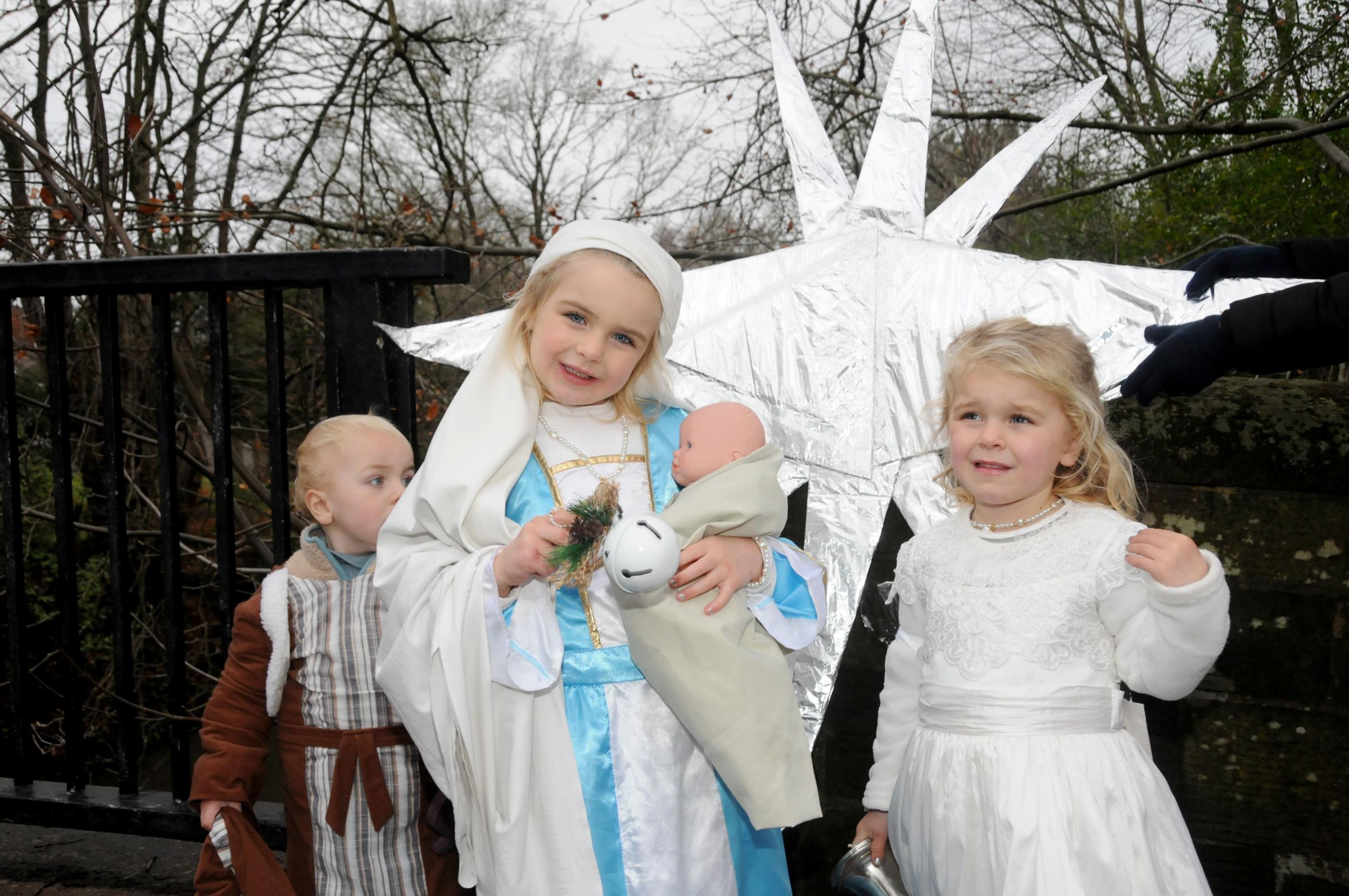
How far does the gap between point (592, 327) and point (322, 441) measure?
2.29 feet

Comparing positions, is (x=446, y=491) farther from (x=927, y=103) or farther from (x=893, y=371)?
(x=927, y=103)

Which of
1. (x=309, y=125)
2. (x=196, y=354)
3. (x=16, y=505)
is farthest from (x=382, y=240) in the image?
(x=16, y=505)

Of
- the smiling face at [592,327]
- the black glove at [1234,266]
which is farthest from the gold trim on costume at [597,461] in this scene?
the black glove at [1234,266]

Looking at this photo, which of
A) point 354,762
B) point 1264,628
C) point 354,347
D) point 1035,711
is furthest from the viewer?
point 354,347

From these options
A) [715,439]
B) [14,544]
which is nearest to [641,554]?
[715,439]

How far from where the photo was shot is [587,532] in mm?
1572

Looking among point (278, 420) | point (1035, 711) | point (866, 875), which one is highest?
point (278, 420)

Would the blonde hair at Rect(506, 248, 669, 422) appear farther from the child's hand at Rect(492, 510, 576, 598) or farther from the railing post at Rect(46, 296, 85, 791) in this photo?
the railing post at Rect(46, 296, 85, 791)

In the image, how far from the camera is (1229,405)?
2.21 m

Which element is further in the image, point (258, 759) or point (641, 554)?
point (258, 759)

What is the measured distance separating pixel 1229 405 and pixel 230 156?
211 inches

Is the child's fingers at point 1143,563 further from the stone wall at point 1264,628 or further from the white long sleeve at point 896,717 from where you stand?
the stone wall at point 1264,628

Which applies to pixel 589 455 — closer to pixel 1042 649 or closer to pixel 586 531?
pixel 586 531

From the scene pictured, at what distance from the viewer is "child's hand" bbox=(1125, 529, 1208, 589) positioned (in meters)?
1.56
